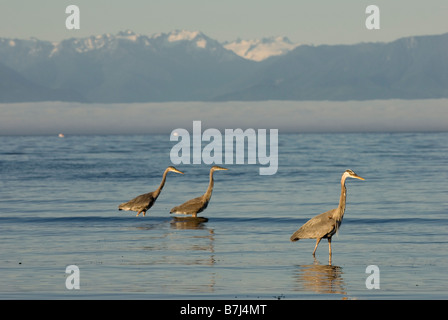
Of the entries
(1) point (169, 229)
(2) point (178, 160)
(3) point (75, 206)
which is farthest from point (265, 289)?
(2) point (178, 160)

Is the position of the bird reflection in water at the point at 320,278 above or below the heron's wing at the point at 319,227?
below

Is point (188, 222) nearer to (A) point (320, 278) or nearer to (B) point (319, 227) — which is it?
(B) point (319, 227)

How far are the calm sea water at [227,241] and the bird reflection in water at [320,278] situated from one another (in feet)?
0.07

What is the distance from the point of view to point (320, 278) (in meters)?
18.0

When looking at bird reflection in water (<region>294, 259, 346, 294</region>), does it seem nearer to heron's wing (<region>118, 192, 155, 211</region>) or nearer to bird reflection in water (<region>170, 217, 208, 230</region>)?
bird reflection in water (<region>170, 217, 208, 230</region>)

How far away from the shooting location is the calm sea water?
17062 mm

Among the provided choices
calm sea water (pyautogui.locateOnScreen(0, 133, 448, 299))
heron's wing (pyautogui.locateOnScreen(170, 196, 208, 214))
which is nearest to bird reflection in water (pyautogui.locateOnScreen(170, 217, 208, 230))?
calm sea water (pyautogui.locateOnScreen(0, 133, 448, 299))

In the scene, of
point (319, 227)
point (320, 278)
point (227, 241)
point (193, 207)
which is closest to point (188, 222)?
point (193, 207)

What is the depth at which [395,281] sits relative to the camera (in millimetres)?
17688

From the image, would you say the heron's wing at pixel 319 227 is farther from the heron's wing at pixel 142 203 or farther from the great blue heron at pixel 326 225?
the heron's wing at pixel 142 203

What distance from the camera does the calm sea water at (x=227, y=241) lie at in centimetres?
1706

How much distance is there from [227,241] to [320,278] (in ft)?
22.3

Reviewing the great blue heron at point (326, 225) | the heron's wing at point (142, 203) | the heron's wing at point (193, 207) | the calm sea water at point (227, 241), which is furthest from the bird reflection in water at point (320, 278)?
the heron's wing at point (142, 203)
